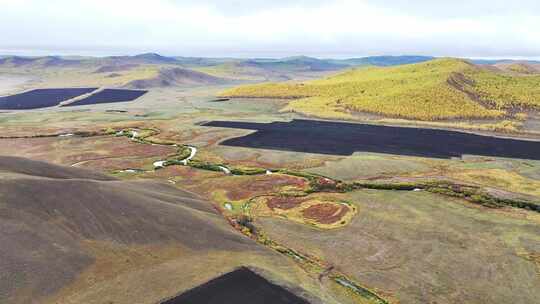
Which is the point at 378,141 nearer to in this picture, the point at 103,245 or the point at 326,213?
the point at 326,213

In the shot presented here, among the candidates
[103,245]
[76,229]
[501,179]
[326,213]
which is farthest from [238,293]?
[501,179]

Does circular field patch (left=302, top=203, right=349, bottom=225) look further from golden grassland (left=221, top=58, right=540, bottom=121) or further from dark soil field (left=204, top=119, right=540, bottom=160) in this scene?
golden grassland (left=221, top=58, right=540, bottom=121)

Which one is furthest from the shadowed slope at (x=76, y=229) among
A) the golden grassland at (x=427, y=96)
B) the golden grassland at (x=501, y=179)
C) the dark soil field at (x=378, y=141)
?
the golden grassland at (x=427, y=96)

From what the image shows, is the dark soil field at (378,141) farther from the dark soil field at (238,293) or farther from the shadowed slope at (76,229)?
the dark soil field at (238,293)

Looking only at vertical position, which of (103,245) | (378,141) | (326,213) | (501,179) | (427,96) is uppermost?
(427,96)

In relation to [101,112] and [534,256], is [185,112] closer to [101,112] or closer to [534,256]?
[101,112]

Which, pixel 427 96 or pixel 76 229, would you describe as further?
pixel 427 96

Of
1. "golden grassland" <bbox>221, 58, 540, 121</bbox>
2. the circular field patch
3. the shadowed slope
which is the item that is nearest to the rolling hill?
the shadowed slope

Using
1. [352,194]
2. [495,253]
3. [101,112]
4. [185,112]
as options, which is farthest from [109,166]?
[101,112]
